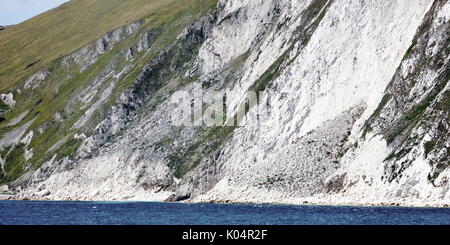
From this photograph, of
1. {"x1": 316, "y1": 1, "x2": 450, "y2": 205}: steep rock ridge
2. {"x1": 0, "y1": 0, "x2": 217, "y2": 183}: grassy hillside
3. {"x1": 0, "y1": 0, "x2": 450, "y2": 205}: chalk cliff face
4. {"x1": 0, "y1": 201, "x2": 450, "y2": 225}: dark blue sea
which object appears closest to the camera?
{"x1": 0, "y1": 201, "x2": 450, "y2": 225}: dark blue sea

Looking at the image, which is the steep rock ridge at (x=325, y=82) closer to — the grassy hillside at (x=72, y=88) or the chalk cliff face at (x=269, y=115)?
the chalk cliff face at (x=269, y=115)

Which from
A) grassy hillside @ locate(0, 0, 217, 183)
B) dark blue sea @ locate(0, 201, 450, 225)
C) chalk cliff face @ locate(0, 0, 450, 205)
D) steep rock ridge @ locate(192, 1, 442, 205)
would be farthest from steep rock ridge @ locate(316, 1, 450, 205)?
grassy hillside @ locate(0, 0, 217, 183)

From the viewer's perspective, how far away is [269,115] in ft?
315

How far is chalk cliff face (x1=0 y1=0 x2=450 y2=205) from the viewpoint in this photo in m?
75.2

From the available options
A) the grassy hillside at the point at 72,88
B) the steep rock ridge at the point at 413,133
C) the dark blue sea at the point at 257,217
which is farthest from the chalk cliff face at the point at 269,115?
the dark blue sea at the point at 257,217

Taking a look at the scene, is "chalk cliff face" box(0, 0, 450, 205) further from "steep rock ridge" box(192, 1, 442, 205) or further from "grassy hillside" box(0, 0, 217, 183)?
"grassy hillside" box(0, 0, 217, 183)

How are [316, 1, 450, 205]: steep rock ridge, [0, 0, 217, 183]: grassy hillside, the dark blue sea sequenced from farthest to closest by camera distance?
1. [0, 0, 217, 183]: grassy hillside
2. [316, 1, 450, 205]: steep rock ridge
3. the dark blue sea

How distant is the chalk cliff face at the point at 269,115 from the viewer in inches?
2960

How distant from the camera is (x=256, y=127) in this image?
3782 inches

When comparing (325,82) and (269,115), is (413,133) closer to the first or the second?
(325,82)

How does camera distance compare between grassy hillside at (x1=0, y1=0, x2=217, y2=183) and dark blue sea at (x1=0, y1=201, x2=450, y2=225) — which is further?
grassy hillside at (x1=0, y1=0, x2=217, y2=183)

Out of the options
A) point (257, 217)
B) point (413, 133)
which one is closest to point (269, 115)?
point (413, 133)
